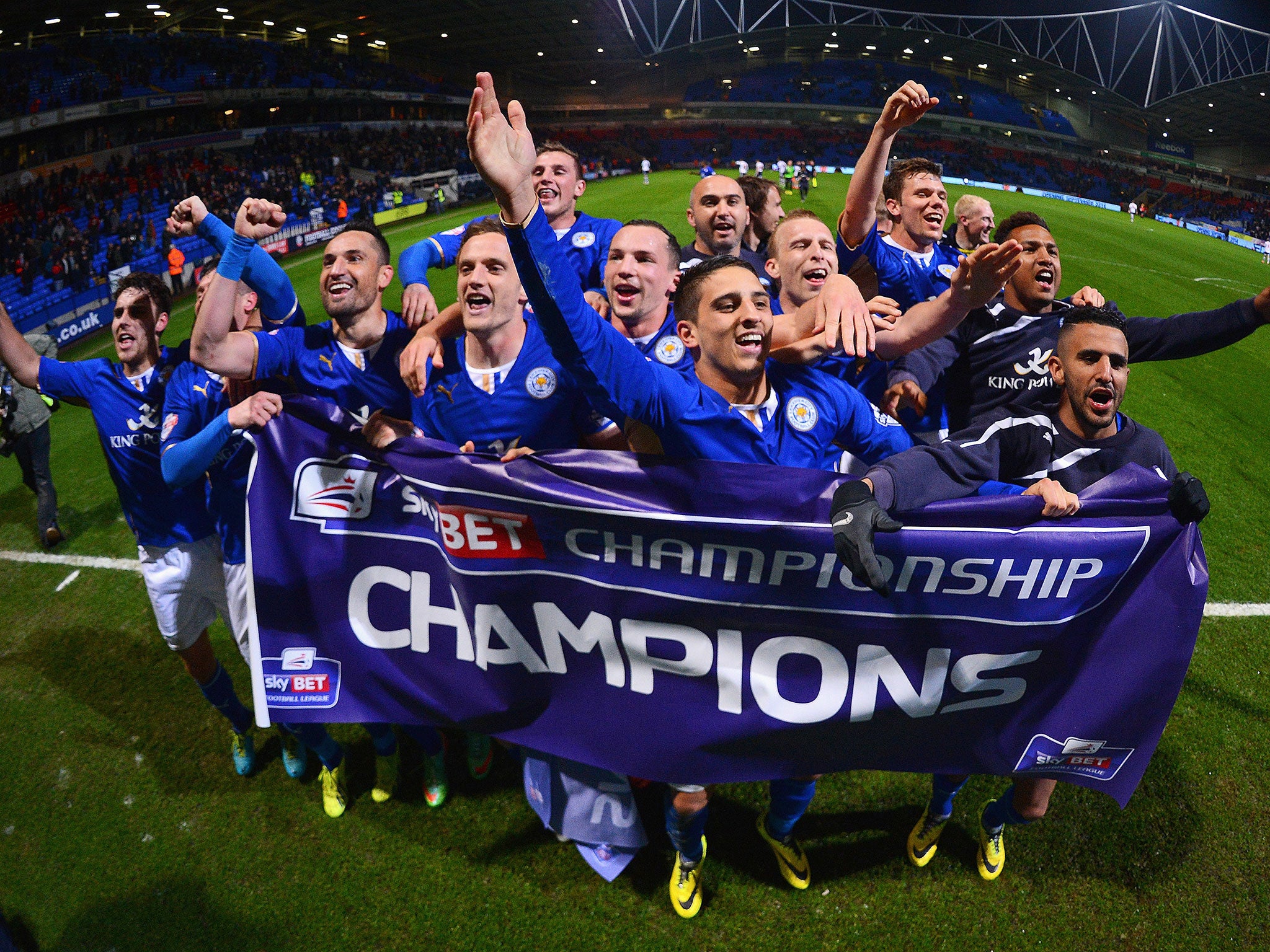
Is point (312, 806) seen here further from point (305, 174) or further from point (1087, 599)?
point (305, 174)

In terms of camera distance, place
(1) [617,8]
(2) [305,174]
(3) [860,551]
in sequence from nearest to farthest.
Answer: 1. (3) [860,551]
2. (2) [305,174]
3. (1) [617,8]

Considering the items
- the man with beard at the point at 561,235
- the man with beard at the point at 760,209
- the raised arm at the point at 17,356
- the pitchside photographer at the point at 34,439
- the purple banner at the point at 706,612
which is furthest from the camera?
the pitchside photographer at the point at 34,439

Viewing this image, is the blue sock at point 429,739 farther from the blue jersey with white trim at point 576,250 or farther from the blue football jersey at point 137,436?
the blue jersey with white trim at point 576,250

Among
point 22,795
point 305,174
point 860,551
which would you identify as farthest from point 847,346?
point 305,174

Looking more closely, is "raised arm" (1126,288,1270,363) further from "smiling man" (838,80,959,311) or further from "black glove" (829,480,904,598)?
"black glove" (829,480,904,598)

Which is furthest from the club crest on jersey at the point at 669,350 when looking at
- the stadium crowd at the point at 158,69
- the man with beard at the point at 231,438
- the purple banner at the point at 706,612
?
the stadium crowd at the point at 158,69

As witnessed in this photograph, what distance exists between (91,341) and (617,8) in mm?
38418

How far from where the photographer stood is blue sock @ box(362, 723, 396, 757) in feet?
13.5

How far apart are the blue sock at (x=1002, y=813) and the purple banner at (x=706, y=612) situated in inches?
19.1

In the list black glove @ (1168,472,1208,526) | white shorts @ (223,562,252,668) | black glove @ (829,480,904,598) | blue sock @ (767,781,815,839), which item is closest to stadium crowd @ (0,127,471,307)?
white shorts @ (223,562,252,668)

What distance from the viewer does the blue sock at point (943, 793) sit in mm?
3484

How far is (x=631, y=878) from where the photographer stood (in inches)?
146

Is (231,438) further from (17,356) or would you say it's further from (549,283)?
(549,283)

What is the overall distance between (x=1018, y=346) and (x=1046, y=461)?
886 mm
